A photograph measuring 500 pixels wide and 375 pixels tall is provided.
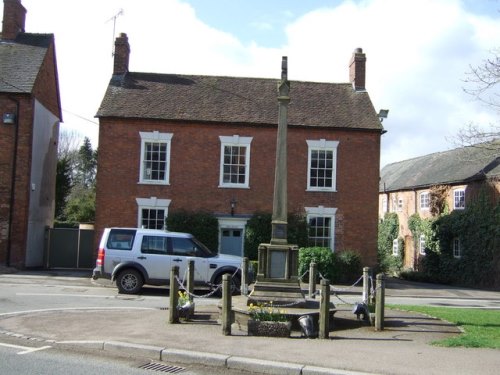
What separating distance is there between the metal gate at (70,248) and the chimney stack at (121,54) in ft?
25.4

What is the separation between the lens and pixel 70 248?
81.5ft

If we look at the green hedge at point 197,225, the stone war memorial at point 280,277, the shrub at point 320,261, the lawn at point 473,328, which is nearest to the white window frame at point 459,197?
the shrub at point 320,261

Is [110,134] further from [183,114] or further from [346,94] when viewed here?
[346,94]

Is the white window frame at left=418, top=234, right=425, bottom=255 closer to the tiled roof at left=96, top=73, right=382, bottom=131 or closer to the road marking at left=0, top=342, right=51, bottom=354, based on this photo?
the tiled roof at left=96, top=73, right=382, bottom=131

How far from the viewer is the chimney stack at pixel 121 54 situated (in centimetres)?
2514

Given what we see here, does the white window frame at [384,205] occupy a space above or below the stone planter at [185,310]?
above

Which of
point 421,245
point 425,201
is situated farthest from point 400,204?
point 421,245

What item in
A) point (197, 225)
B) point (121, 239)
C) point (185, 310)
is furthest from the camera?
point (197, 225)

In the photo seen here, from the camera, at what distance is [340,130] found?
23922 millimetres

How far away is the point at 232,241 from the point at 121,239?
25.0 ft

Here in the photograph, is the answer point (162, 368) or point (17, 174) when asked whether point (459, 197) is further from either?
point (162, 368)

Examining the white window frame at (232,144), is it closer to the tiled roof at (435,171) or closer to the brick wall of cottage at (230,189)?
the brick wall of cottage at (230,189)

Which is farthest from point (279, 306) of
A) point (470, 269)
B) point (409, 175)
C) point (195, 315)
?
point (409, 175)

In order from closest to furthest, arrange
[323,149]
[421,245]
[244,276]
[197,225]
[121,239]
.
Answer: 1. [244,276]
2. [121,239]
3. [197,225]
4. [323,149]
5. [421,245]
